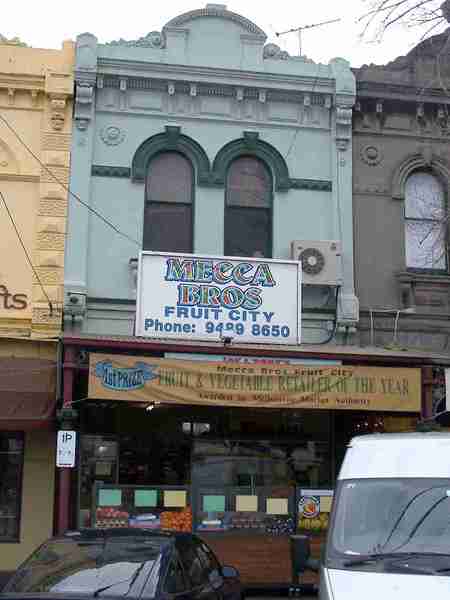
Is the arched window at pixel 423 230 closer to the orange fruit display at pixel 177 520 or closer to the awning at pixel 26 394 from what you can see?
the orange fruit display at pixel 177 520

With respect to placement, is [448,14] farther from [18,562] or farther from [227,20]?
[18,562]

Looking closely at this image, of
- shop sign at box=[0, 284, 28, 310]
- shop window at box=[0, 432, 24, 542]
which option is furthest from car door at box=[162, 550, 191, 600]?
shop sign at box=[0, 284, 28, 310]

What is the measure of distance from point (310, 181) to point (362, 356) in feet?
12.6

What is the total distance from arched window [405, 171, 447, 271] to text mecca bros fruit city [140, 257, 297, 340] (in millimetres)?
3359

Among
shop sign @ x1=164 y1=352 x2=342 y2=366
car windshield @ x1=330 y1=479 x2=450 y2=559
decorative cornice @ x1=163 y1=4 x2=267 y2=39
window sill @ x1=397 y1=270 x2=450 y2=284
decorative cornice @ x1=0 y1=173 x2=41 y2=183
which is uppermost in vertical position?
decorative cornice @ x1=163 y1=4 x2=267 y2=39

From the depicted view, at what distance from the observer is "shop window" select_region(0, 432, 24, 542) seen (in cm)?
1417

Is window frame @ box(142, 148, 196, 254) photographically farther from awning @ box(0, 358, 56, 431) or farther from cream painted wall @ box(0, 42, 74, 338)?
awning @ box(0, 358, 56, 431)

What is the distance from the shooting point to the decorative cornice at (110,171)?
601 inches

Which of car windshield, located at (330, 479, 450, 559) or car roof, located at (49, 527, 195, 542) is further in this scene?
car roof, located at (49, 527, 195, 542)

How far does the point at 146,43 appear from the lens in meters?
15.7

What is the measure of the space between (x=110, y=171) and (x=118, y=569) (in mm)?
9035

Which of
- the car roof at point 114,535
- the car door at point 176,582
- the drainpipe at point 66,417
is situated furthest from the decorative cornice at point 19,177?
the car door at point 176,582

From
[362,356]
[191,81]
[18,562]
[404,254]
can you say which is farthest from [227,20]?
[18,562]

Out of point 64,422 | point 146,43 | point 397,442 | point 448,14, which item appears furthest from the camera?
point 146,43
